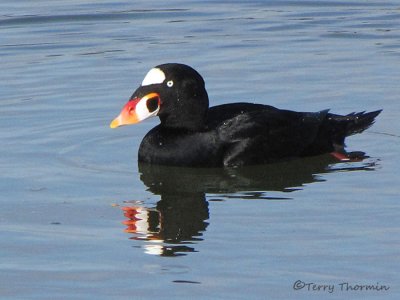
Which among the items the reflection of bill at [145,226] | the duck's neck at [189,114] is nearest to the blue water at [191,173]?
the reflection of bill at [145,226]

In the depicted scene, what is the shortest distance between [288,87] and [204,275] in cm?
537

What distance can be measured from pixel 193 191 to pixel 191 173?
0.53 meters

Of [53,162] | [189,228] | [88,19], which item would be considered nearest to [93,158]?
[53,162]

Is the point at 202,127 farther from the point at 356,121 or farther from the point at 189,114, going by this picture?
the point at 356,121

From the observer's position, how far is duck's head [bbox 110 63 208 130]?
10.9 meters

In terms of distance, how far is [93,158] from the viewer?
11.0m

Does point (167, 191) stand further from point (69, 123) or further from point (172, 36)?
point (172, 36)

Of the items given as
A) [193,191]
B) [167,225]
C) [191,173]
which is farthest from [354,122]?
[167,225]

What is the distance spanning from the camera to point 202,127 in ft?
35.9

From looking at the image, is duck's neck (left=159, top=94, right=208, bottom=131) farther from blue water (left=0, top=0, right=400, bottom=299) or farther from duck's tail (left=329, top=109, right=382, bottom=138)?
duck's tail (left=329, top=109, right=382, bottom=138)

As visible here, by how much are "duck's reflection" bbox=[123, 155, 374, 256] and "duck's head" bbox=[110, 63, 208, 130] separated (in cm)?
41

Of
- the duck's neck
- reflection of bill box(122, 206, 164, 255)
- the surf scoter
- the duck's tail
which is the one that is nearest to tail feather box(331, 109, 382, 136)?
the duck's tail

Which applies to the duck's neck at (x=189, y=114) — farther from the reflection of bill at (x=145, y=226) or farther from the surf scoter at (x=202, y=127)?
the reflection of bill at (x=145, y=226)

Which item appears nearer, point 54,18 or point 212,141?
Result: point 212,141
